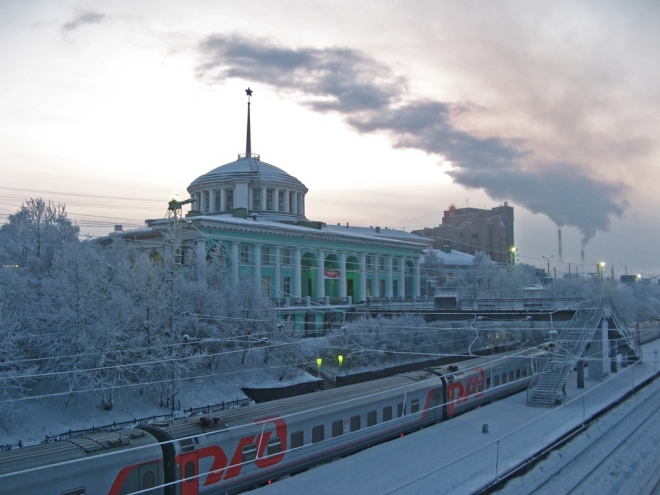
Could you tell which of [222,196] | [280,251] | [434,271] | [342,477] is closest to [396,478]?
[342,477]

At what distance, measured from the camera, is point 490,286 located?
89062mm

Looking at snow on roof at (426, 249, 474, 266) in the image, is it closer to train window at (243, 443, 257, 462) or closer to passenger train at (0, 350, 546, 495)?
passenger train at (0, 350, 546, 495)

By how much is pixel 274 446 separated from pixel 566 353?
2265cm

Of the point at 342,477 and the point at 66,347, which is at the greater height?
the point at 66,347

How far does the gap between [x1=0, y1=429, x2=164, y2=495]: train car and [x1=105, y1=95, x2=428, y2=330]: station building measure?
91.8ft

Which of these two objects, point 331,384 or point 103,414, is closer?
point 103,414

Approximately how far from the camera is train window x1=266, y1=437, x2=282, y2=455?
18.8m

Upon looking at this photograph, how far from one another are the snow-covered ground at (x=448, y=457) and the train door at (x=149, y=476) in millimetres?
3506

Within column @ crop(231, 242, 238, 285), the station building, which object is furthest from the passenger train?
column @ crop(231, 242, 238, 285)

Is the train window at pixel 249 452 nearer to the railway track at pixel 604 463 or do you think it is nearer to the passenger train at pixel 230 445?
the passenger train at pixel 230 445

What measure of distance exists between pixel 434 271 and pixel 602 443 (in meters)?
75.7

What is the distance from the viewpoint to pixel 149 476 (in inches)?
619

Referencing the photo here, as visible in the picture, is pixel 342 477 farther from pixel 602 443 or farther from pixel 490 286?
pixel 490 286

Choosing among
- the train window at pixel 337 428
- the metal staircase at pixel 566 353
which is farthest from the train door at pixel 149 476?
the metal staircase at pixel 566 353
